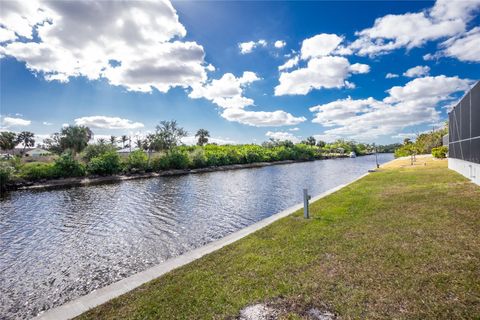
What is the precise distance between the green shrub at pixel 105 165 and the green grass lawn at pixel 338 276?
1886 inches

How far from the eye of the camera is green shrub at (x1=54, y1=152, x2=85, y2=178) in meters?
44.9

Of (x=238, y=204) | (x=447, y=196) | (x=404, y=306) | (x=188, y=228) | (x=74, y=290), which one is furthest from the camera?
(x=238, y=204)

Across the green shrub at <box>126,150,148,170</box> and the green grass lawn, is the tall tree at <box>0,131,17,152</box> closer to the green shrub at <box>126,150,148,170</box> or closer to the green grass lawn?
the green shrub at <box>126,150,148,170</box>

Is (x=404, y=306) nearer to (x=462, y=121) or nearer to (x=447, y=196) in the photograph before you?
(x=447, y=196)

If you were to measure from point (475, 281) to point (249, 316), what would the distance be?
4.90 metres

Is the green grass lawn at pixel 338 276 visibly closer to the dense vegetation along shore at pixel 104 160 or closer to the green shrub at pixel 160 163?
the dense vegetation along shore at pixel 104 160

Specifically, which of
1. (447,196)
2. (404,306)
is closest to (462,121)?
(447,196)

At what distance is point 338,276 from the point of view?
605 cm

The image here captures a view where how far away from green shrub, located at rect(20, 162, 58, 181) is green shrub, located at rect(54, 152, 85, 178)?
70cm

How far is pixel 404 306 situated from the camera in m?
4.77

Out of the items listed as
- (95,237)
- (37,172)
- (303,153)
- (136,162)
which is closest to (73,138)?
(136,162)

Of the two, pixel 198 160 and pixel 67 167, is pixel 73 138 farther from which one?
pixel 198 160

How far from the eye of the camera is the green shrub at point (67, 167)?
4488 cm

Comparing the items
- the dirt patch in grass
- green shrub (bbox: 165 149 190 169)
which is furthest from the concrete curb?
green shrub (bbox: 165 149 190 169)
